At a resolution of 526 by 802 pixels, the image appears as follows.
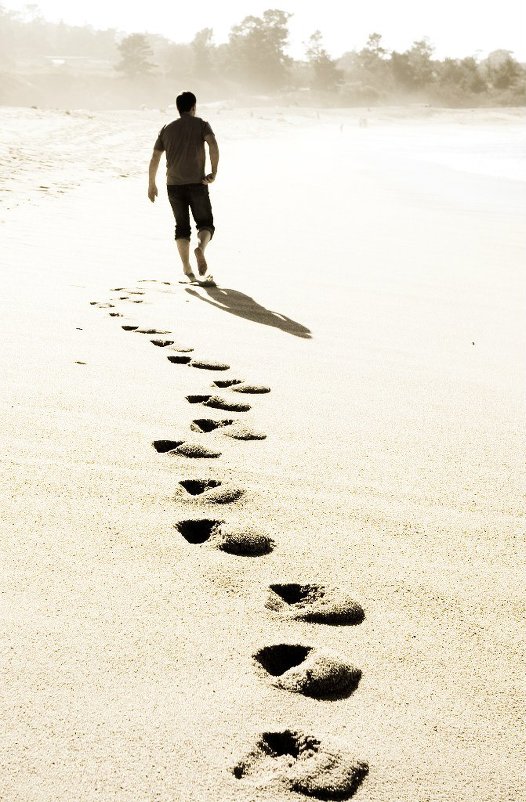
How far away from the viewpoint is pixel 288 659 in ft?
4.66

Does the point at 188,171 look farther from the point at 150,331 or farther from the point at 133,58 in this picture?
the point at 133,58

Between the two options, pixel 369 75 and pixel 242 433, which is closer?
pixel 242 433

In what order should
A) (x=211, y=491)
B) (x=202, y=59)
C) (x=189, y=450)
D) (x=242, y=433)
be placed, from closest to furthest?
(x=211, y=491) → (x=189, y=450) → (x=242, y=433) → (x=202, y=59)

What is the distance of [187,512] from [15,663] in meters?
0.62

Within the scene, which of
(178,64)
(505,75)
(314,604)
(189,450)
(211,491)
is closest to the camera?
(314,604)

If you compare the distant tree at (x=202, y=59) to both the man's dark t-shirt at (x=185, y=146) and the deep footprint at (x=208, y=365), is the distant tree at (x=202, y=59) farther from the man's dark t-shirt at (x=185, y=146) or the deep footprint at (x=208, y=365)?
the deep footprint at (x=208, y=365)

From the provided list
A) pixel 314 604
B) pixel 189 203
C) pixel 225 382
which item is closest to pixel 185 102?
pixel 189 203

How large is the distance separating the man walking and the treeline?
49.8 metres

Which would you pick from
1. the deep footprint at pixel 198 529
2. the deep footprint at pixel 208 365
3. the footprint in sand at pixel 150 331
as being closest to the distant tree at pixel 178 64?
the footprint in sand at pixel 150 331

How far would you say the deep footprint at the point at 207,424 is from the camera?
241cm

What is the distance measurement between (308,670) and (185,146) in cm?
402

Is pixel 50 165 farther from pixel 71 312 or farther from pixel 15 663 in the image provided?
pixel 15 663

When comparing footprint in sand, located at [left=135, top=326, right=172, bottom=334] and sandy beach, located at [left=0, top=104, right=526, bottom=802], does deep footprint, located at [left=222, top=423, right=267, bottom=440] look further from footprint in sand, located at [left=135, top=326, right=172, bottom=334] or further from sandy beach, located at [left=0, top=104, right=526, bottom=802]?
footprint in sand, located at [left=135, top=326, right=172, bottom=334]

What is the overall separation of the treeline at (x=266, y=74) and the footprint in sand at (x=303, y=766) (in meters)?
53.9
